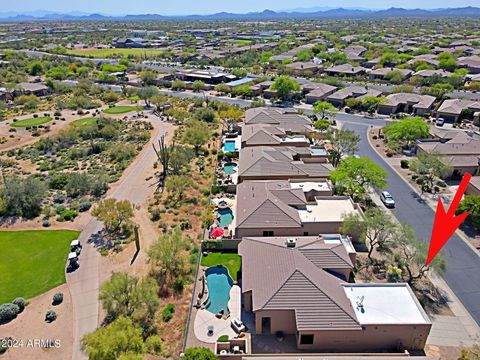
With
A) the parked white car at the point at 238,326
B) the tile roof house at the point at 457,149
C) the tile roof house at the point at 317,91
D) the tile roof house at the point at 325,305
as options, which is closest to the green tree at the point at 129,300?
the parked white car at the point at 238,326

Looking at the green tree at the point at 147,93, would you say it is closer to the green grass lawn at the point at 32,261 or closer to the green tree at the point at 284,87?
the green tree at the point at 284,87

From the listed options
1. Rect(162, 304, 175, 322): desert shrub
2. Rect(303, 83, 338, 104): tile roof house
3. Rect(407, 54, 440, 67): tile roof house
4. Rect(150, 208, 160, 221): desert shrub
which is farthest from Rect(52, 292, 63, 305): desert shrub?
Rect(407, 54, 440, 67): tile roof house

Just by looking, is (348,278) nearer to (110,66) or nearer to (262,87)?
(262,87)

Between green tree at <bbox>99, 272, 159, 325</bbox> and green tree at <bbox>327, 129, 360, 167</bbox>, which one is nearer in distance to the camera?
green tree at <bbox>99, 272, 159, 325</bbox>

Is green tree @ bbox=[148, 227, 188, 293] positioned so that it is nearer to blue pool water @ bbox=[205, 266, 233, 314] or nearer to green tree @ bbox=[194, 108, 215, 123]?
blue pool water @ bbox=[205, 266, 233, 314]

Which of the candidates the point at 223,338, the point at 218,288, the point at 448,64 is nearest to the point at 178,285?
the point at 218,288

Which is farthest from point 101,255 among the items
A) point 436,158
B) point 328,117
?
point 328,117
